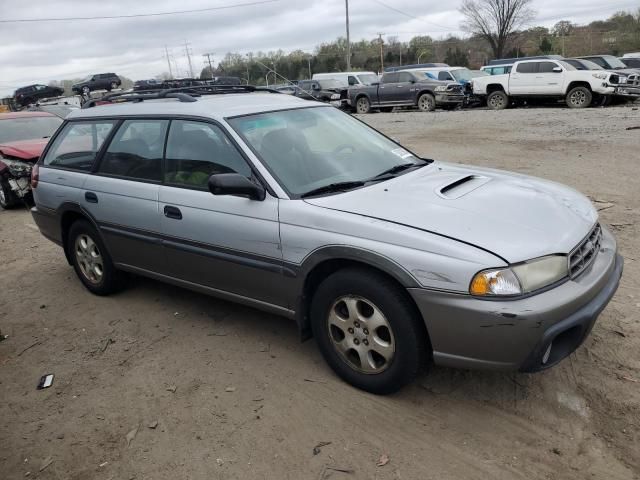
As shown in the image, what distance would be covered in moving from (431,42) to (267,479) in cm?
8864

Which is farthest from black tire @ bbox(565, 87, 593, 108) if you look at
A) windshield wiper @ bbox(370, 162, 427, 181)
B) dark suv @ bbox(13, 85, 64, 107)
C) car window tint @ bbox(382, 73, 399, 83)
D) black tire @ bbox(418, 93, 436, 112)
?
dark suv @ bbox(13, 85, 64, 107)

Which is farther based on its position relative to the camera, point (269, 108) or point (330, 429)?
point (269, 108)

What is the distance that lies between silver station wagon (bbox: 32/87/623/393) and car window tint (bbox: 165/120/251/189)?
0.5 inches

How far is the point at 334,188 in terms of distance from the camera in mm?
3297

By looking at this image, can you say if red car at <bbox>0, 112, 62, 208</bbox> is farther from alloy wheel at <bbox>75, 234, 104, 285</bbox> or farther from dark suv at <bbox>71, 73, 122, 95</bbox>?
dark suv at <bbox>71, 73, 122, 95</bbox>

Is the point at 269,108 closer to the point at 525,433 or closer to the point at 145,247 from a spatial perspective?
the point at 145,247

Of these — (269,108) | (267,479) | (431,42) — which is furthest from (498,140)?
(431,42)

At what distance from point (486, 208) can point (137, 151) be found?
9.07 ft

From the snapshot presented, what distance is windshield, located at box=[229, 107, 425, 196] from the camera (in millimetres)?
3400

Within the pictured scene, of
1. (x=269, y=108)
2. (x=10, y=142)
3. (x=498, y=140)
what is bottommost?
(x=498, y=140)

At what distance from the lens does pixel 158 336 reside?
13.4 ft

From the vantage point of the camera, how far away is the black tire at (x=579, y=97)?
17.0 metres

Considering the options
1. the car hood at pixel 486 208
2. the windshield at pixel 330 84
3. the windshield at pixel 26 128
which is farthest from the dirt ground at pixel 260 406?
the windshield at pixel 330 84

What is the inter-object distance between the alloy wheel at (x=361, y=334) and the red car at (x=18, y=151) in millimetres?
7414
